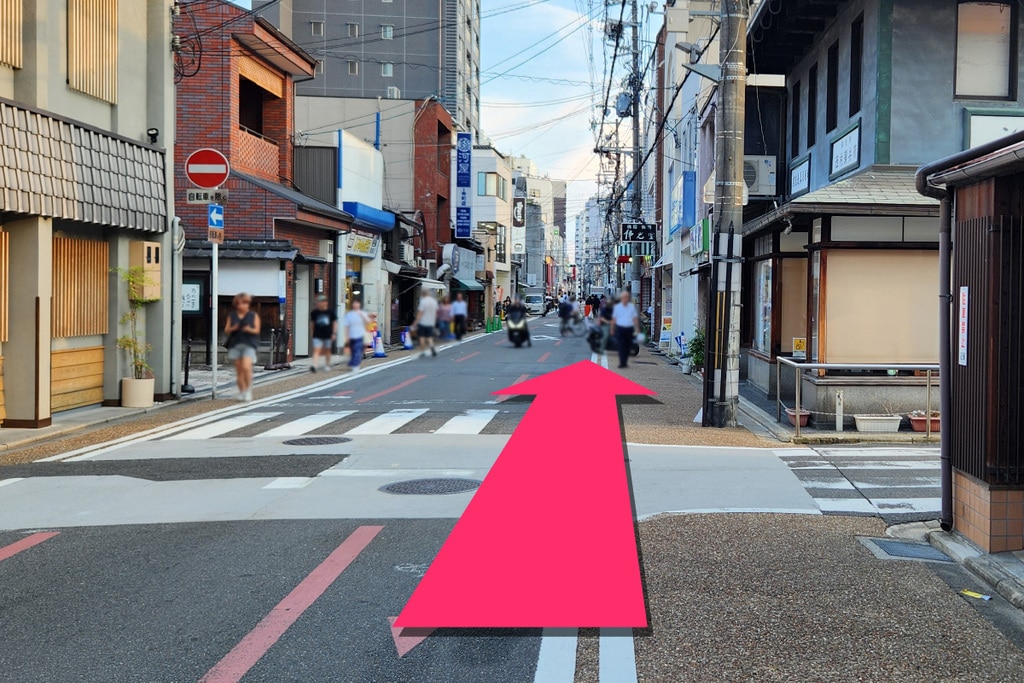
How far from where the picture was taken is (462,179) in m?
13.0

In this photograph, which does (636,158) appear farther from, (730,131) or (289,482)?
(289,482)

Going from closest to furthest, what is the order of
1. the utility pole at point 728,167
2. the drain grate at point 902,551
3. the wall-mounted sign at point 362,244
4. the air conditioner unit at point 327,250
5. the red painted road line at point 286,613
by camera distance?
the air conditioner unit at point 327,250 → the wall-mounted sign at point 362,244 → the utility pole at point 728,167 → the red painted road line at point 286,613 → the drain grate at point 902,551

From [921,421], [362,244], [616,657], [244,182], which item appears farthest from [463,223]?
[921,421]

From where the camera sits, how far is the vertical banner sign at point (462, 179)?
13514 mm

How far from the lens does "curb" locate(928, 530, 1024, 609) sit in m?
→ 23.9

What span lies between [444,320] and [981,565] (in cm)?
2651

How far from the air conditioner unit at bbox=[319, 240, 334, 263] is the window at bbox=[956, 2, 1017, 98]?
4461 cm

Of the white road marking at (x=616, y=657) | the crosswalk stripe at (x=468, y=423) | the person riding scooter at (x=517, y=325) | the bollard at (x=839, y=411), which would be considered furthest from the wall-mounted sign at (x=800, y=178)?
the person riding scooter at (x=517, y=325)

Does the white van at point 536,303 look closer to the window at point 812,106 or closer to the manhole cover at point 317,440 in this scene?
the manhole cover at point 317,440

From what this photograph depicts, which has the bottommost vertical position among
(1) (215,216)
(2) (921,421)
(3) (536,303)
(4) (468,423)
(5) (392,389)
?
(4) (468,423)

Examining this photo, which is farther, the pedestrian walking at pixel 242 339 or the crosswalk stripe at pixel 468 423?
the crosswalk stripe at pixel 468 423

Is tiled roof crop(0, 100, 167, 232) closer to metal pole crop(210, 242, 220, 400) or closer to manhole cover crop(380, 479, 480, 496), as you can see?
metal pole crop(210, 242, 220, 400)

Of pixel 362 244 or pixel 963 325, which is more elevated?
pixel 362 244

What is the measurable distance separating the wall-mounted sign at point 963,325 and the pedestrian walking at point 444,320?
26.3 metres
